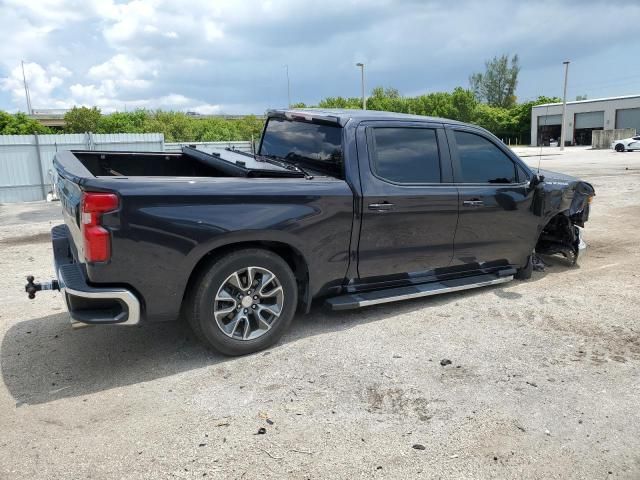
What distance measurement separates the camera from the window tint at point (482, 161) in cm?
496

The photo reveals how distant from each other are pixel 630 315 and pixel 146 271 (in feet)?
14.0

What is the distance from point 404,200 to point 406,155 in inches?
17.3

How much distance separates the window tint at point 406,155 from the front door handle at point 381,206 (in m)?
0.24

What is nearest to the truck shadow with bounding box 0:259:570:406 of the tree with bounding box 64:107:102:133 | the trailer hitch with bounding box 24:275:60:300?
the trailer hitch with bounding box 24:275:60:300

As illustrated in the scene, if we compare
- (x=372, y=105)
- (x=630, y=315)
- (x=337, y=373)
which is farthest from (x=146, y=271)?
(x=372, y=105)

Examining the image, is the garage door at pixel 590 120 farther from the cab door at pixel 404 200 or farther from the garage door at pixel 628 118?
the cab door at pixel 404 200

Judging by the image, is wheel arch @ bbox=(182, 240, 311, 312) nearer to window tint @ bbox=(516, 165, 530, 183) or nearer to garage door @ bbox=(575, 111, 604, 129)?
window tint @ bbox=(516, 165, 530, 183)

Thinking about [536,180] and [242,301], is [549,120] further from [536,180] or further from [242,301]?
[242,301]

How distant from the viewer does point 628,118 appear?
63031 millimetres

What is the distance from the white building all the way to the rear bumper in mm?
70665

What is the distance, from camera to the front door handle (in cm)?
429

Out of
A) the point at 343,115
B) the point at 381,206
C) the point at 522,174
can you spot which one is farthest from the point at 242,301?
the point at 522,174

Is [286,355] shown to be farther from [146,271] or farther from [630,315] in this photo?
[630,315]

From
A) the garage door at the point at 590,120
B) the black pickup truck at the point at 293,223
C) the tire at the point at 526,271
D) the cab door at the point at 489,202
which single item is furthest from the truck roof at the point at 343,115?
the garage door at the point at 590,120
